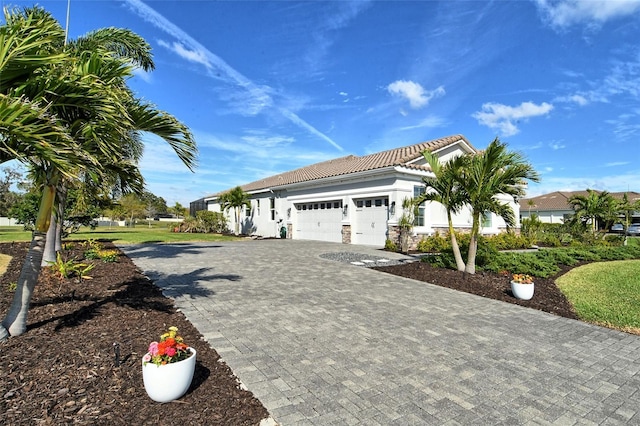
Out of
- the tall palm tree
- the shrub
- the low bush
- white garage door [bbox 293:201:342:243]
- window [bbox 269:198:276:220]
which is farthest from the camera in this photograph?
window [bbox 269:198:276:220]

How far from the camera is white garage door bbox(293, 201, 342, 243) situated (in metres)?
19.2

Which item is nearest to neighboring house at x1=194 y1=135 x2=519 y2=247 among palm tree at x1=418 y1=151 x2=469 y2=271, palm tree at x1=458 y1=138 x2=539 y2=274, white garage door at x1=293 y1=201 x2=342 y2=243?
white garage door at x1=293 y1=201 x2=342 y2=243

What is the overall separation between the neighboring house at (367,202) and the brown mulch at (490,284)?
15.6 ft

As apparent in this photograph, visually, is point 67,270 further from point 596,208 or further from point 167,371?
point 596,208

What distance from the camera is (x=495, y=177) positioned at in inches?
329

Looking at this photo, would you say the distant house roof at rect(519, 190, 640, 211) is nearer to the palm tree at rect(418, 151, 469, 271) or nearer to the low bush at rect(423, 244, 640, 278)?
the low bush at rect(423, 244, 640, 278)

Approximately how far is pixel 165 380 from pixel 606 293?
9.29 m

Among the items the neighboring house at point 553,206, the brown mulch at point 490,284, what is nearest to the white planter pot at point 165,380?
the brown mulch at point 490,284

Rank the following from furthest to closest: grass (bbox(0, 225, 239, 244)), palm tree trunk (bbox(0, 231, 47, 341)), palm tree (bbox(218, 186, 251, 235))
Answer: palm tree (bbox(218, 186, 251, 235)) < grass (bbox(0, 225, 239, 244)) < palm tree trunk (bbox(0, 231, 47, 341))

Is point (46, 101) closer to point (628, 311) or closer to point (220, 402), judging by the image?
point (220, 402)

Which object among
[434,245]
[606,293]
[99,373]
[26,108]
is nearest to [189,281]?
[99,373]

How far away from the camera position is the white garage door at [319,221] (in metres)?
19.2

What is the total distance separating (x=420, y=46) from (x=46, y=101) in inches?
469

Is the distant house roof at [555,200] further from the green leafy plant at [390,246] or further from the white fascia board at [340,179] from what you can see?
the green leafy plant at [390,246]
